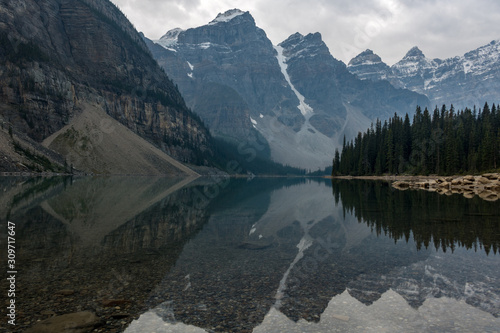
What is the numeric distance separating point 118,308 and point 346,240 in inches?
499

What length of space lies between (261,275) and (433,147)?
103m

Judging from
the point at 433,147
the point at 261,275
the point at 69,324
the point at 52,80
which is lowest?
the point at 261,275

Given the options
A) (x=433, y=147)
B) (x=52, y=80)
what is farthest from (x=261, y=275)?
(x=52, y=80)

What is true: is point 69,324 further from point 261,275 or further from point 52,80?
point 52,80

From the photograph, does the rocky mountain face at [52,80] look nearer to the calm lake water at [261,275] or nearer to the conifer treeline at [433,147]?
the conifer treeline at [433,147]

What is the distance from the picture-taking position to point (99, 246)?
15086mm

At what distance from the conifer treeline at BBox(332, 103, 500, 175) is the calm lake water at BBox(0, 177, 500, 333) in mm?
73433

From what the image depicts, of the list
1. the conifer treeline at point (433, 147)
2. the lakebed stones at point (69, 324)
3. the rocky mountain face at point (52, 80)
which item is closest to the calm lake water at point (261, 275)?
the lakebed stones at point (69, 324)

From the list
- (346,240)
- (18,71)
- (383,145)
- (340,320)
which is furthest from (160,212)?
(18,71)

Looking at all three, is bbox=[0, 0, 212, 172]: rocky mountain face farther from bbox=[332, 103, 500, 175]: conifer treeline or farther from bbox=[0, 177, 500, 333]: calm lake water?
bbox=[0, 177, 500, 333]: calm lake water

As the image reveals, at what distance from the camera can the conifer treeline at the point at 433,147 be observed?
81.4 m

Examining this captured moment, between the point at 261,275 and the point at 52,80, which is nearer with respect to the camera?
the point at 261,275

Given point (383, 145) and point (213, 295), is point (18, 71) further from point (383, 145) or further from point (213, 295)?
point (213, 295)

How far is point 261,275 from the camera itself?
1173 cm
